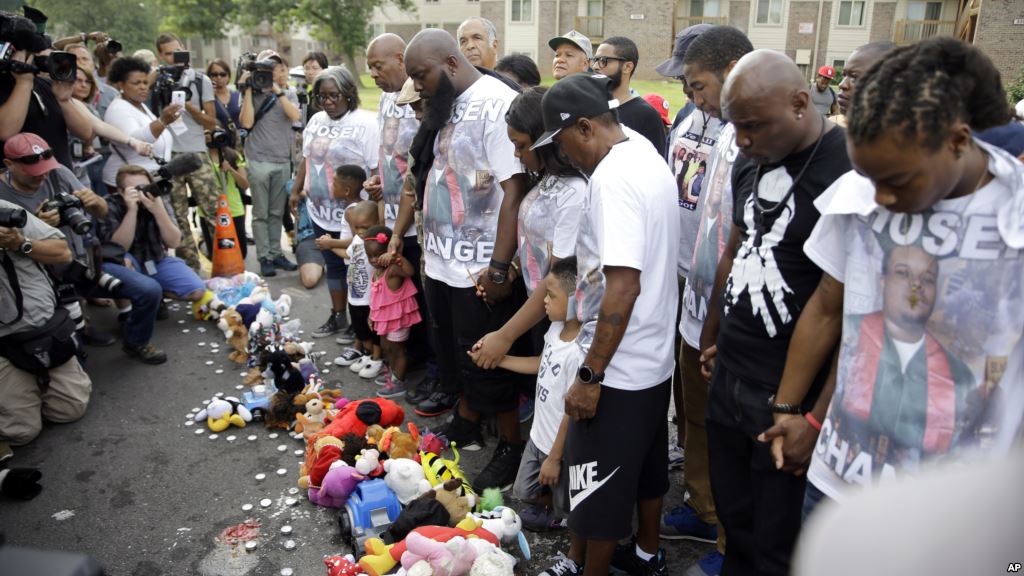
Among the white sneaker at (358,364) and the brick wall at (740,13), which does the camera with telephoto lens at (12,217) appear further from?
the brick wall at (740,13)

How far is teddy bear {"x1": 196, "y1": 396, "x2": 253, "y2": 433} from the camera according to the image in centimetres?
415

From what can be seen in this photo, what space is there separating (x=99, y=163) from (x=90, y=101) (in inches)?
26.4

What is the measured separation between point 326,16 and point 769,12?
75.9ft

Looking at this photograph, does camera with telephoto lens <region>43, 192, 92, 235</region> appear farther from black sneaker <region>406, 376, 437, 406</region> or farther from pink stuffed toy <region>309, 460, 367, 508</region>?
pink stuffed toy <region>309, 460, 367, 508</region>

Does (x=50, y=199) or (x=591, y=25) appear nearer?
(x=50, y=199)

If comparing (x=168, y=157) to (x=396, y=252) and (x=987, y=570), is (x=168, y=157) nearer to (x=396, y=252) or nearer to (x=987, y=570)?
(x=396, y=252)

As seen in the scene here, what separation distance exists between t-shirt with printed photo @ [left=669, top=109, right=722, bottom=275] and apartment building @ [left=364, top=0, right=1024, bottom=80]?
30152 mm

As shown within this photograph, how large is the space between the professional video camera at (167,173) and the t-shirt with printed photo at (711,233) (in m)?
4.21

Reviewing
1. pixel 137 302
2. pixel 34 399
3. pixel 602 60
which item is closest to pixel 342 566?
pixel 34 399

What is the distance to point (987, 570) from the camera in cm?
57

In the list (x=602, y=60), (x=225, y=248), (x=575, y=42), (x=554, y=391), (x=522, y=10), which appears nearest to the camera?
(x=554, y=391)

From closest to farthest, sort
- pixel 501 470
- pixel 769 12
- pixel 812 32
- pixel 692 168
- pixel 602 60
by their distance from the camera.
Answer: pixel 692 168 → pixel 501 470 → pixel 602 60 → pixel 812 32 → pixel 769 12

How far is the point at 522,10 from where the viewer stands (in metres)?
36.8

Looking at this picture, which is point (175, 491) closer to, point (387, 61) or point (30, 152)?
point (30, 152)
